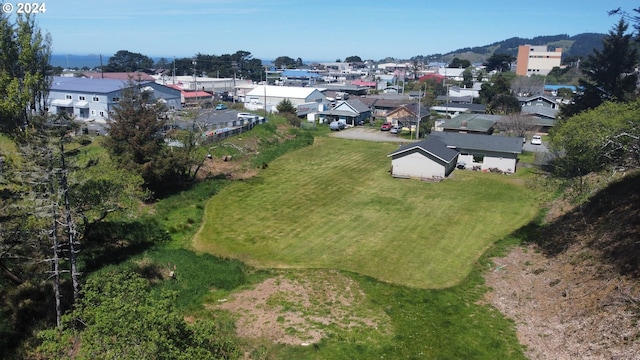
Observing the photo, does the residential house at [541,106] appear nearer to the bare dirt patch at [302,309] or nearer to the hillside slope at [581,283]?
the hillside slope at [581,283]

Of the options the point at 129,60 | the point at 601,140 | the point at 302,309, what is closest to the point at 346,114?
the point at 601,140

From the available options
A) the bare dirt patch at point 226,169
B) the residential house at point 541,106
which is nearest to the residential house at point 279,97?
the residential house at point 541,106

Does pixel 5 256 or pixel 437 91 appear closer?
pixel 5 256

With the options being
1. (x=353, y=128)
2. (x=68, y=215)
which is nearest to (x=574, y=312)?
(x=68, y=215)

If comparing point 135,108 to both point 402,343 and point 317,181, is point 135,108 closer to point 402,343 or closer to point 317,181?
point 317,181

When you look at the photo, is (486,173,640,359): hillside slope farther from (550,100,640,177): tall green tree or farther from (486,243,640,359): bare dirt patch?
(550,100,640,177): tall green tree

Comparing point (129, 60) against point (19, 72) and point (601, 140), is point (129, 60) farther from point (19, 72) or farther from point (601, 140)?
point (601, 140)
